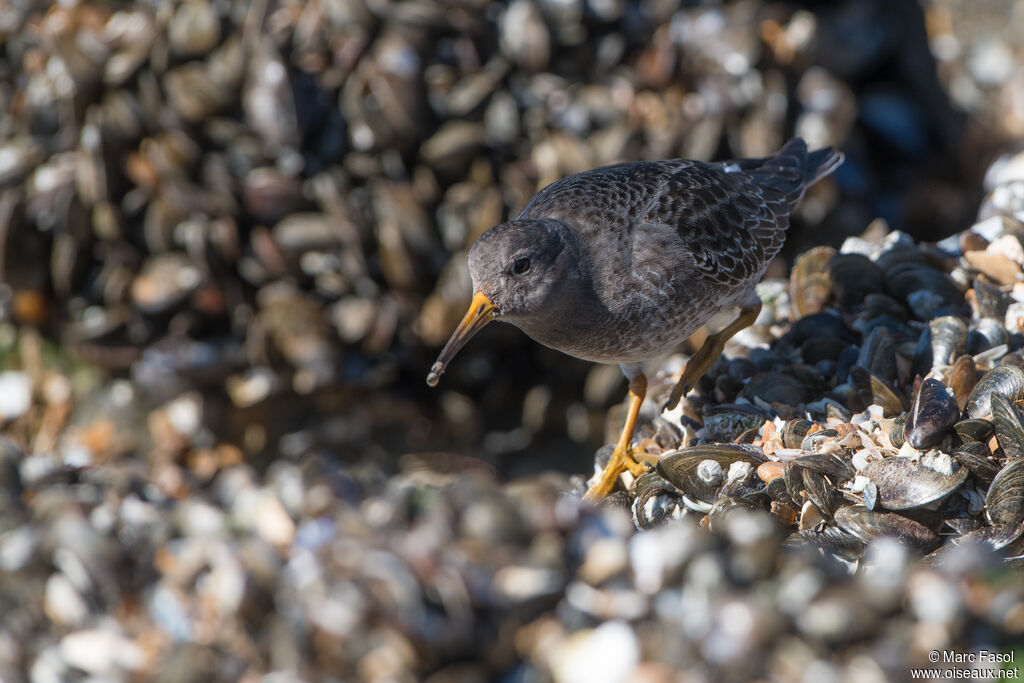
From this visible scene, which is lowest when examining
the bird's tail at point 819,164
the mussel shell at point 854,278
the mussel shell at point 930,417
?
the mussel shell at point 854,278

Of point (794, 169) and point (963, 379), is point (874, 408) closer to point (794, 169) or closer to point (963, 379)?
point (963, 379)

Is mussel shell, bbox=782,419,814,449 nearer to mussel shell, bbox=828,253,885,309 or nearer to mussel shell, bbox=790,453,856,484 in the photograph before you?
mussel shell, bbox=790,453,856,484

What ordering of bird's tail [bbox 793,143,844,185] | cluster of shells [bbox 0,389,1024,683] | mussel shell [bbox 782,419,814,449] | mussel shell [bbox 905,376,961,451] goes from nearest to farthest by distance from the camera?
cluster of shells [bbox 0,389,1024,683]
mussel shell [bbox 905,376,961,451]
mussel shell [bbox 782,419,814,449]
bird's tail [bbox 793,143,844,185]

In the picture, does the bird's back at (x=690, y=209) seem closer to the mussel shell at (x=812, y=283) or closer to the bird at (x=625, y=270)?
the bird at (x=625, y=270)

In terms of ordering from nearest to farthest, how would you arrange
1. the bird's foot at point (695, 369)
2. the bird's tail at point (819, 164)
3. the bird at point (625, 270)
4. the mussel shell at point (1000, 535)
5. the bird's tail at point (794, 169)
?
the mussel shell at point (1000, 535)
the bird at point (625, 270)
the bird's foot at point (695, 369)
the bird's tail at point (794, 169)
the bird's tail at point (819, 164)

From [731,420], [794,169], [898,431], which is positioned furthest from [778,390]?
[794,169]

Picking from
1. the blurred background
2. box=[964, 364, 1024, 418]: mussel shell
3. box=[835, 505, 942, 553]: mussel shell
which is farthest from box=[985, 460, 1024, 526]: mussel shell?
the blurred background

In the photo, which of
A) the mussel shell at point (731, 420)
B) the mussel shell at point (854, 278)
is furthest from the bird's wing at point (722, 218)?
the mussel shell at point (731, 420)
